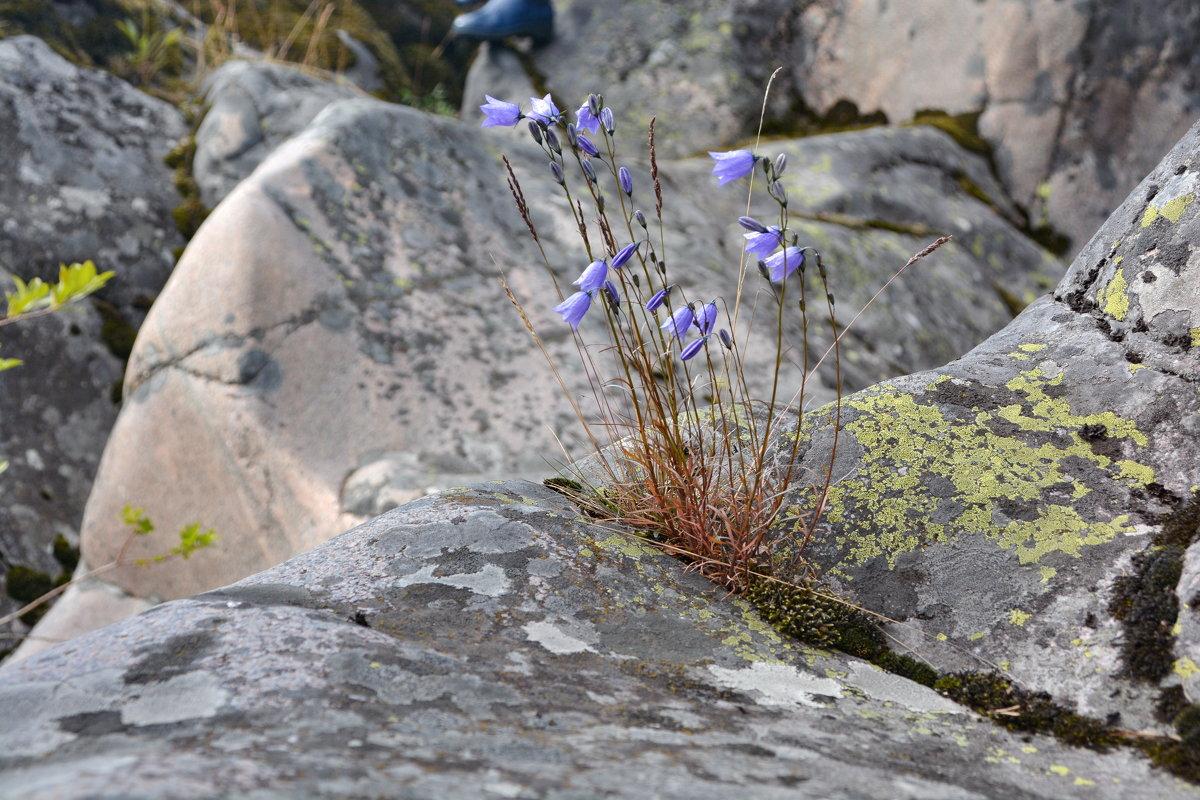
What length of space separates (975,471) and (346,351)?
283 cm

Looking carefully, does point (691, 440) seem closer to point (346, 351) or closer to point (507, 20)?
point (346, 351)

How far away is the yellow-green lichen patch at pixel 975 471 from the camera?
190 cm

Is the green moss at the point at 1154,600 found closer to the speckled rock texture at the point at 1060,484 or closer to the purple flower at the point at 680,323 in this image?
the speckled rock texture at the point at 1060,484

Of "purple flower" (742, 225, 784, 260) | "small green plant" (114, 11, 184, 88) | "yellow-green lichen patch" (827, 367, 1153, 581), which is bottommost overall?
"yellow-green lichen patch" (827, 367, 1153, 581)

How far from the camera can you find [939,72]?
6660mm

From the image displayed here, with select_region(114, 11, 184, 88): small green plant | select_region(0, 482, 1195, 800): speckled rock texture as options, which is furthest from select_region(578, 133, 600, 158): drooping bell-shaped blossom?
select_region(114, 11, 184, 88): small green plant

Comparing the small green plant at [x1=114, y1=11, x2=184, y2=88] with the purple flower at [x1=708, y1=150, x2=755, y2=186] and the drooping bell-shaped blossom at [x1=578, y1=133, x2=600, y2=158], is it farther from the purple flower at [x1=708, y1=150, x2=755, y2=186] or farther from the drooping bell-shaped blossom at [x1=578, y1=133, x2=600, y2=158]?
the purple flower at [x1=708, y1=150, x2=755, y2=186]

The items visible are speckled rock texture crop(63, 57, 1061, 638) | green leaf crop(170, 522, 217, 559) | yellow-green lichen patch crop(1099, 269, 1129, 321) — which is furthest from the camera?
speckled rock texture crop(63, 57, 1061, 638)

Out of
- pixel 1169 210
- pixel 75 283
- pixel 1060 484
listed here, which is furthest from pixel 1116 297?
pixel 75 283

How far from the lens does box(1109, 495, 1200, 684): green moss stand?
1.53m

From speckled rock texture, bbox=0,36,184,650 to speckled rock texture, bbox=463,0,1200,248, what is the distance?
9.86 feet

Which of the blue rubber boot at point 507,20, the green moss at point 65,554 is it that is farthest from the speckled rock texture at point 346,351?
the blue rubber boot at point 507,20

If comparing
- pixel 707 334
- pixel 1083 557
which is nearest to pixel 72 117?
pixel 707 334

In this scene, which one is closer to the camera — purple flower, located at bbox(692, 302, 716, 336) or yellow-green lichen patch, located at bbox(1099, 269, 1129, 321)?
purple flower, located at bbox(692, 302, 716, 336)
